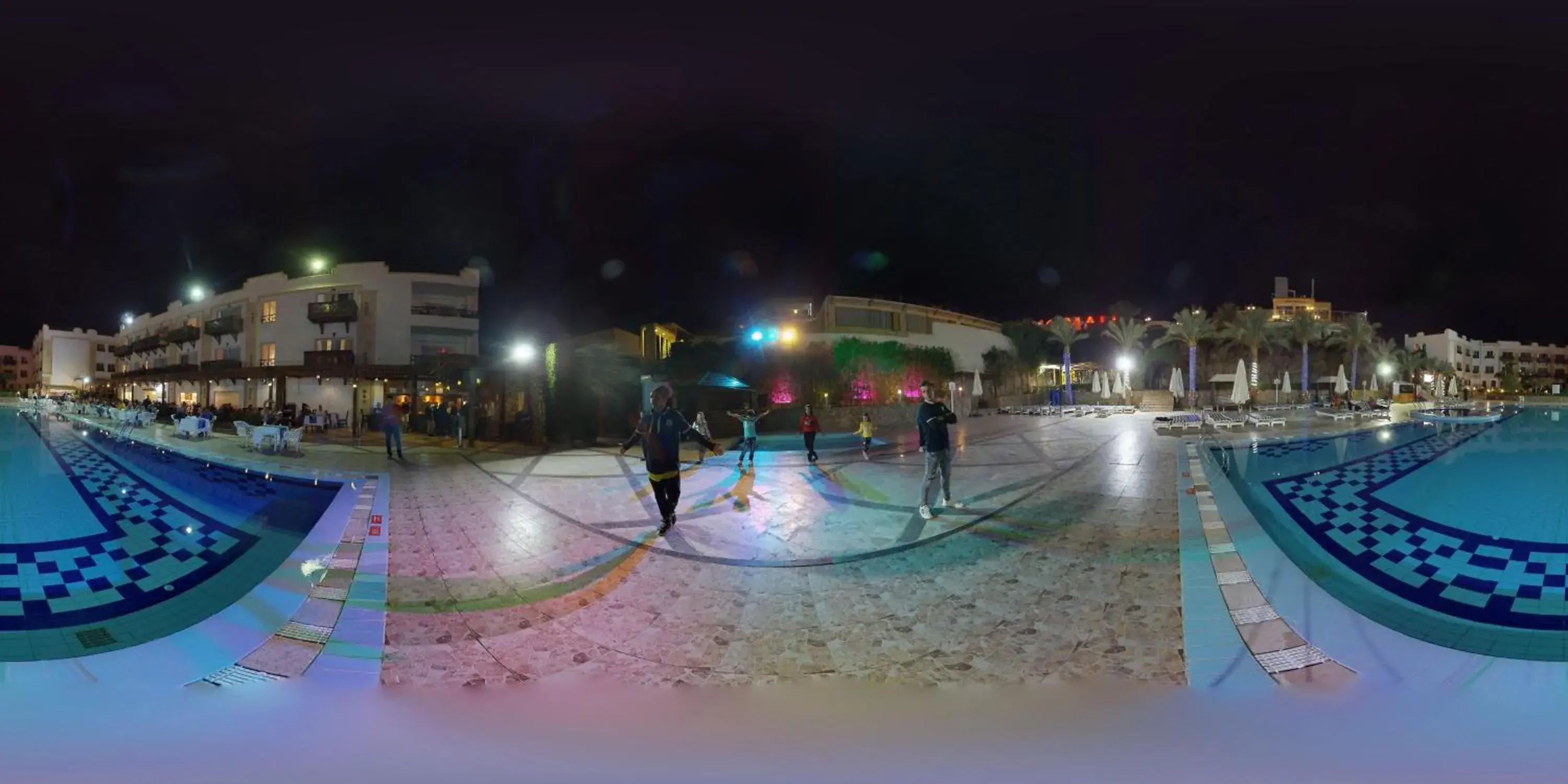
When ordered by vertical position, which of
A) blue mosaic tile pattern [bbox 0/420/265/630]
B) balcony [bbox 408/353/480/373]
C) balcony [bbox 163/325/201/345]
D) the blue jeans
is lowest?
blue mosaic tile pattern [bbox 0/420/265/630]

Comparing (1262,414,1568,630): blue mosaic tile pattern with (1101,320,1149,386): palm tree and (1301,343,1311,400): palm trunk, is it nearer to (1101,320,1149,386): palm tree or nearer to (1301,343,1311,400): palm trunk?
(1101,320,1149,386): palm tree

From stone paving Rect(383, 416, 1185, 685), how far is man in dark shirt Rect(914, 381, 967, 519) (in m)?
0.20

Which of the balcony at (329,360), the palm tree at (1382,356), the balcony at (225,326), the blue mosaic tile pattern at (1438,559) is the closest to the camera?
the blue mosaic tile pattern at (1438,559)

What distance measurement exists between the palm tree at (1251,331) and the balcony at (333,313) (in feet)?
106

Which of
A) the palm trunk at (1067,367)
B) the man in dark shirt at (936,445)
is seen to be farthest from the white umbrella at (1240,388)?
the man in dark shirt at (936,445)

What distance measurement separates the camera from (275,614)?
2.26 meters

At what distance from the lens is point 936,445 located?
3.87 meters

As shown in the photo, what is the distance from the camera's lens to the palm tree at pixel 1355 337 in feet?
90.4

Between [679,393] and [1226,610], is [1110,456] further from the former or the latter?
[679,393]

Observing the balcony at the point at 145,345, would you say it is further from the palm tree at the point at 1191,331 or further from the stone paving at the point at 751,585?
the palm tree at the point at 1191,331

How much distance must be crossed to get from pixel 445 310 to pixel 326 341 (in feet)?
2.47

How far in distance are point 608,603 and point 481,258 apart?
220 centimetres

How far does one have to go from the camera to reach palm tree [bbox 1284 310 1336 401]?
1093 inches

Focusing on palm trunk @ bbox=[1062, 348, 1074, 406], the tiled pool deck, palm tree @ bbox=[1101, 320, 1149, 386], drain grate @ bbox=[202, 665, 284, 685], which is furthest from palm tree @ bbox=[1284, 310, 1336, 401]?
drain grate @ bbox=[202, 665, 284, 685]
